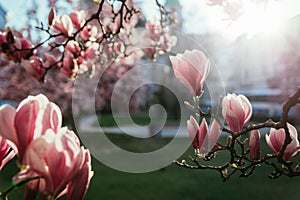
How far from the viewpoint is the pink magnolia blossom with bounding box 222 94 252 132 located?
0.60 meters

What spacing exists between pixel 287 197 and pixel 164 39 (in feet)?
6.41

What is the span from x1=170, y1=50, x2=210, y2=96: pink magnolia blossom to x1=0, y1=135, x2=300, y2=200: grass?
8.17ft

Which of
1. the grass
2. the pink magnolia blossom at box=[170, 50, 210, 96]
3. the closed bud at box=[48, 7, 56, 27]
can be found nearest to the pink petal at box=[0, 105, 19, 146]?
the pink magnolia blossom at box=[170, 50, 210, 96]

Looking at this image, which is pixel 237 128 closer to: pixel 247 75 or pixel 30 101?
pixel 30 101

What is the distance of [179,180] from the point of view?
11.8 feet

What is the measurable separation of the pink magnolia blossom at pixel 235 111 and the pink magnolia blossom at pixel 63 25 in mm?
718

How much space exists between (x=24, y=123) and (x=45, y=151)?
4cm

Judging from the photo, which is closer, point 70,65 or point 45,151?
point 45,151

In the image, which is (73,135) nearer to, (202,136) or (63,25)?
(202,136)

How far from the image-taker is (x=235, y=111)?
1.98 feet

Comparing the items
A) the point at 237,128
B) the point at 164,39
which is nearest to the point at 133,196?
the point at 164,39

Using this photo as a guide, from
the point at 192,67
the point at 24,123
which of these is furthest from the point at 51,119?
the point at 192,67

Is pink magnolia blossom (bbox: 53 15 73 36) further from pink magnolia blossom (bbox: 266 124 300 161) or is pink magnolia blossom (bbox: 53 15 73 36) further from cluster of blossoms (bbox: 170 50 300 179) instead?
pink magnolia blossom (bbox: 266 124 300 161)

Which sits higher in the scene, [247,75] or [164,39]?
[164,39]
